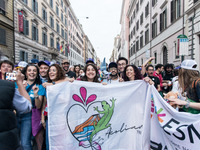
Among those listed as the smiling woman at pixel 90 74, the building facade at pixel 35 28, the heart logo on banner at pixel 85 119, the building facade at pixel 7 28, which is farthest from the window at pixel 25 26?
the heart logo on banner at pixel 85 119

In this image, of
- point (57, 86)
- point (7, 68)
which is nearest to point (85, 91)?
point (57, 86)

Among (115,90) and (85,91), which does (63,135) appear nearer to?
(85,91)

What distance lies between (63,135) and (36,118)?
65 cm

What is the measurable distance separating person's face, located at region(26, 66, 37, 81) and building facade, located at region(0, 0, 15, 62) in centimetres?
1249

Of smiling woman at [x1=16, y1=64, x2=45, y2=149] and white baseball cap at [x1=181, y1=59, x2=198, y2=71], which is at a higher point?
white baseball cap at [x1=181, y1=59, x2=198, y2=71]

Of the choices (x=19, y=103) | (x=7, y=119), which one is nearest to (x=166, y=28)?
(x=19, y=103)

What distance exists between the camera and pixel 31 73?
2998 millimetres

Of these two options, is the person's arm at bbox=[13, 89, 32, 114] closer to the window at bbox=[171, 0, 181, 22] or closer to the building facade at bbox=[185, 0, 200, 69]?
the building facade at bbox=[185, 0, 200, 69]

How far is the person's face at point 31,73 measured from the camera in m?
3.00

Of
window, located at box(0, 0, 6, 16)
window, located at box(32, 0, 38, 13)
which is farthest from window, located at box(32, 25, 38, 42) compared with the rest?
window, located at box(0, 0, 6, 16)

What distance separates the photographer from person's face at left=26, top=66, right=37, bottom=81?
300cm

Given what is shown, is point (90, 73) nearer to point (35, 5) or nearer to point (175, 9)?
point (175, 9)

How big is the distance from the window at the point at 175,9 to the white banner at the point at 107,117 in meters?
12.9

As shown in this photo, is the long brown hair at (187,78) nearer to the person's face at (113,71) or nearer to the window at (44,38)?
the person's face at (113,71)
